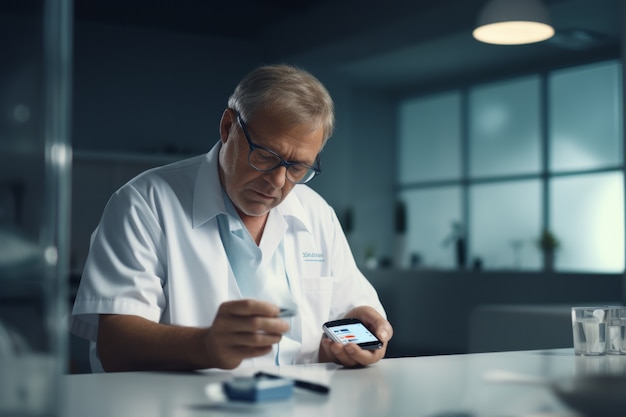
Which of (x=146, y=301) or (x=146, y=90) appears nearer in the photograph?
(x=146, y=301)

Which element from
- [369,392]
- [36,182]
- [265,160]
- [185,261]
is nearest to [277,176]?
[265,160]

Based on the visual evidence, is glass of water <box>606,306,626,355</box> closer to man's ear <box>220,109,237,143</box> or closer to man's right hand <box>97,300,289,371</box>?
man's right hand <box>97,300,289,371</box>

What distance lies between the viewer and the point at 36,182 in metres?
0.61

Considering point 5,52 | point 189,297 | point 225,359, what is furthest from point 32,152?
point 189,297

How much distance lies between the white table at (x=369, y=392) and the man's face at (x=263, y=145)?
440mm

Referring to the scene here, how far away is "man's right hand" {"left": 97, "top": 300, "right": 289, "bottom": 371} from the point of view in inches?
45.4

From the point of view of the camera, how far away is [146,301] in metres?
1.50

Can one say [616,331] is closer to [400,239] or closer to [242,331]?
[242,331]

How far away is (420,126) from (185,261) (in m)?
7.59

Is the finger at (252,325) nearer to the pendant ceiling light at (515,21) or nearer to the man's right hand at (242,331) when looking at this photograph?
the man's right hand at (242,331)

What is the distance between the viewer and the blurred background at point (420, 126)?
6.19 m

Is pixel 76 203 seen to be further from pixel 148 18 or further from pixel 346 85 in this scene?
pixel 346 85

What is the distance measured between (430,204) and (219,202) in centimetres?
727

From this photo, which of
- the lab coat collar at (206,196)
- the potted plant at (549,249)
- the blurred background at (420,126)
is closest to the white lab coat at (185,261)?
the lab coat collar at (206,196)
